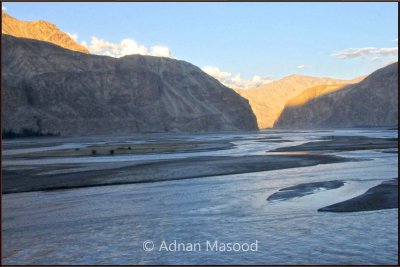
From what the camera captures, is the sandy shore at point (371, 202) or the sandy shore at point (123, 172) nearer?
the sandy shore at point (371, 202)

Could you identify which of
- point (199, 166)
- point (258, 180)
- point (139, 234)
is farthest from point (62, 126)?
point (139, 234)

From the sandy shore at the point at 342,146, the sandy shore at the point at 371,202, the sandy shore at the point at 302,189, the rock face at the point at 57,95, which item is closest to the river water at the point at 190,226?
the sandy shore at the point at 302,189

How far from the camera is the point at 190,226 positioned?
1816cm

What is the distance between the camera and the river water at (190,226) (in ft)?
47.1

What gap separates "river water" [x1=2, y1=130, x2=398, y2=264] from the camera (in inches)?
565

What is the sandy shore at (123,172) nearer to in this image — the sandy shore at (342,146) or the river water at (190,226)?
the river water at (190,226)

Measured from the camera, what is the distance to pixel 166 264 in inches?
540

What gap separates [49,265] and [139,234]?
401 cm

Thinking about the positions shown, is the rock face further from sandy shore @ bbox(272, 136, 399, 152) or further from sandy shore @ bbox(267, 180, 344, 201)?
sandy shore @ bbox(267, 180, 344, 201)

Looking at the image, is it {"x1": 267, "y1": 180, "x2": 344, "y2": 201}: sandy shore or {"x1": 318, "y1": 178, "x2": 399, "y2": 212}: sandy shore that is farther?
{"x1": 267, "y1": 180, "x2": 344, "y2": 201}: sandy shore

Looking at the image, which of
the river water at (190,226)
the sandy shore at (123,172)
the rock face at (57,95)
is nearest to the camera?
the river water at (190,226)

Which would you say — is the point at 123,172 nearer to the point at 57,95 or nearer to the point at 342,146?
the point at 342,146

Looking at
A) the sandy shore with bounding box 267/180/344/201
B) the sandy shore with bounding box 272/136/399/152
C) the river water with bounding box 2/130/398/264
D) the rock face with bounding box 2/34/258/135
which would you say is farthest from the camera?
the rock face with bounding box 2/34/258/135

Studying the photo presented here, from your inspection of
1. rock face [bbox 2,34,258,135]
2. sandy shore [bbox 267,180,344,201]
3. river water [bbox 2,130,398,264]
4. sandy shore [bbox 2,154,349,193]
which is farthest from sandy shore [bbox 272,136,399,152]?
rock face [bbox 2,34,258,135]
